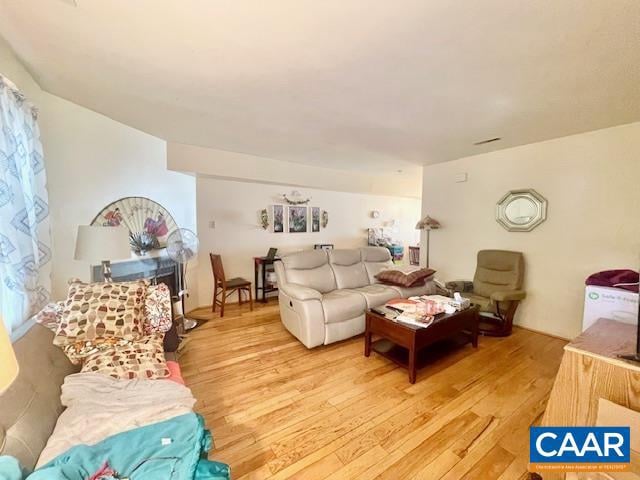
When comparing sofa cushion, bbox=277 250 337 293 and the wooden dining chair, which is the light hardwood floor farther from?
the wooden dining chair

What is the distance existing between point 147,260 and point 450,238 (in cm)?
416

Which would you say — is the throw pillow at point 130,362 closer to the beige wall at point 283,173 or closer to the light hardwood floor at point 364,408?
the light hardwood floor at point 364,408

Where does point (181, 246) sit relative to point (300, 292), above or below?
above

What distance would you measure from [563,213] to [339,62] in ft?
10.2

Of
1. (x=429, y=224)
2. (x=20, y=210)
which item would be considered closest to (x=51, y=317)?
(x=20, y=210)

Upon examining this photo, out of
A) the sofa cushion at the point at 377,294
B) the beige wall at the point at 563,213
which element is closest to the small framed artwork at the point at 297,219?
the sofa cushion at the point at 377,294

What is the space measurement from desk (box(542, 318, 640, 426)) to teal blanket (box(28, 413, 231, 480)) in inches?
59.8

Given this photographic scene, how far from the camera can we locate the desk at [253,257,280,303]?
416 centimetres

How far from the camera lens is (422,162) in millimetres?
4105

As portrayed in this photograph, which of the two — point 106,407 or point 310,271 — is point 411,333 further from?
point 106,407

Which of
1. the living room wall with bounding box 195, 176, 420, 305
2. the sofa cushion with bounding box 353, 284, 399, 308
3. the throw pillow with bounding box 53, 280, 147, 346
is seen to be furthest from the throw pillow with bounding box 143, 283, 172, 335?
the living room wall with bounding box 195, 176, 420, 305

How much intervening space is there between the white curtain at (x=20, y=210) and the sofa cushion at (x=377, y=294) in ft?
8.72

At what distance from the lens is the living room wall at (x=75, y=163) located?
192 cm

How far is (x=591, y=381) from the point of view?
1.15 meters
